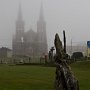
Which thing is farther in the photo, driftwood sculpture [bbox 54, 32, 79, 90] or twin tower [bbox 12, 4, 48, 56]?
twin tower [bbox 12, 4, 48, 56]

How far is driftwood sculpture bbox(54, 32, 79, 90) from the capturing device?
308 inches

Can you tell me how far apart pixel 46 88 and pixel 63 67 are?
1399 centimetres

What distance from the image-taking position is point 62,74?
26.2 feet

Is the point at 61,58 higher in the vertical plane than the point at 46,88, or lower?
higher

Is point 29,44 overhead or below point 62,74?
overhead

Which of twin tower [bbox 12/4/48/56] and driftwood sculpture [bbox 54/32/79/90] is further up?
twin tower [bbox 12/4/48/56]

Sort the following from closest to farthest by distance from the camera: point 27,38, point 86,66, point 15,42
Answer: point 86,66 → point 15,42 → point 27,38

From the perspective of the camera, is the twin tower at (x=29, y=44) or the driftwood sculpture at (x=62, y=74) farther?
the twin tower at (x=29, y=44)

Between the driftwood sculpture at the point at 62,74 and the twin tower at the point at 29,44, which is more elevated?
the twin tower at the point at 29,44

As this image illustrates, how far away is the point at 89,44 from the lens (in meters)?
64.6

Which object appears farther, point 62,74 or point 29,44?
point 29,44

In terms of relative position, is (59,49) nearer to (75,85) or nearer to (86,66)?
(75,85)

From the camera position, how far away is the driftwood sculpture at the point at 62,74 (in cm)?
782

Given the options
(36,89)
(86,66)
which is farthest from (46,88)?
(86,66)
